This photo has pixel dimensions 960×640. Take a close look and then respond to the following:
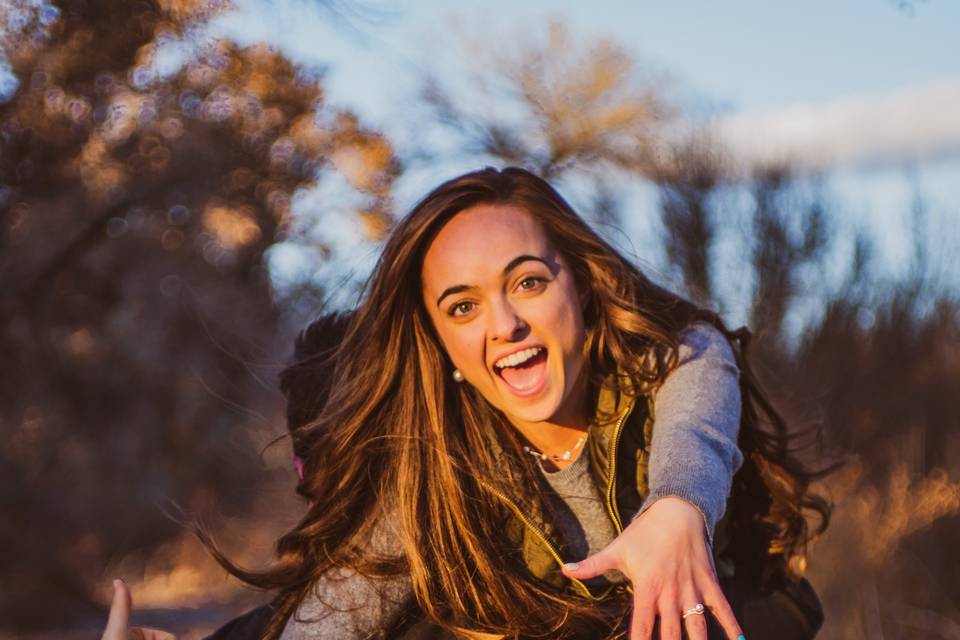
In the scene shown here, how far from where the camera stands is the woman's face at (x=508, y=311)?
10.5ft

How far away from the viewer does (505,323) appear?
3152 millimetres

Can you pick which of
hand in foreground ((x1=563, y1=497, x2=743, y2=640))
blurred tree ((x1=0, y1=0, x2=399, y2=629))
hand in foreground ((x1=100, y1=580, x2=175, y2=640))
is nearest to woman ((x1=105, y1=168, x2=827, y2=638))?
hand in foreground ((x1=563, y1=497, x2=743, y2=640))

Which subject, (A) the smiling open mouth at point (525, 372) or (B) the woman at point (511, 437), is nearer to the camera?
(B) the woman at point (511, 437)

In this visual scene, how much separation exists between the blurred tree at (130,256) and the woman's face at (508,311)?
384 centimetres

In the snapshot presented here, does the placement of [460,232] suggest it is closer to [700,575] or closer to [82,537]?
[700,575]

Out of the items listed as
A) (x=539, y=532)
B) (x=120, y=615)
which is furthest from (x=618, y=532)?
(x=120, y=615)

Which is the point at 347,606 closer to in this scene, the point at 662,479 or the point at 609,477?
the point at 609,477

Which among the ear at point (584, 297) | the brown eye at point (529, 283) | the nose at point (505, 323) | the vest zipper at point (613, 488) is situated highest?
the ear at point (584, 297)

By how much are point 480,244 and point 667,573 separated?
123 centimetres

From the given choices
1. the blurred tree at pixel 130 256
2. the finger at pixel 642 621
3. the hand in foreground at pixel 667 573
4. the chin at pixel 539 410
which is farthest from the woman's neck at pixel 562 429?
the blurred tree at pixel 130 256

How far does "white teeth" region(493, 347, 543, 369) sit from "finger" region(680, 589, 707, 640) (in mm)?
974

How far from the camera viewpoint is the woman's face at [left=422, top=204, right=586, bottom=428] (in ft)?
10.5

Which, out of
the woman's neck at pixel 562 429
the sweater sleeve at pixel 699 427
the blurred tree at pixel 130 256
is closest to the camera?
the sweater sleeve at pixel 699 427

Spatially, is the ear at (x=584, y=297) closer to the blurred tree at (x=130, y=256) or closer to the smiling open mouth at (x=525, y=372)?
the smiling open mouth at (x=525, y=372)
